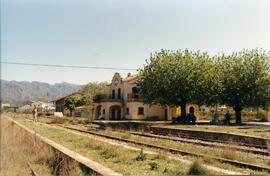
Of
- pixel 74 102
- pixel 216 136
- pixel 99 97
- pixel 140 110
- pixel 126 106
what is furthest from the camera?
pixel 74 102

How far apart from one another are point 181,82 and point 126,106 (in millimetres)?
19034

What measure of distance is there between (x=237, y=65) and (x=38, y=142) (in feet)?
82.1

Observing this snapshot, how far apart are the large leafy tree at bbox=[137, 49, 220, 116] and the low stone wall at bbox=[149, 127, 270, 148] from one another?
770 cm

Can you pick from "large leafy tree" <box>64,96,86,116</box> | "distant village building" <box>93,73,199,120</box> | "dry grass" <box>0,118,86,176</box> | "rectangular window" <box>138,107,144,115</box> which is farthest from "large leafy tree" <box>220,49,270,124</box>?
"large leafy tree" <box>64,96,86,116</box>

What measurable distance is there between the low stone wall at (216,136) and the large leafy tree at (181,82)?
25.3ft

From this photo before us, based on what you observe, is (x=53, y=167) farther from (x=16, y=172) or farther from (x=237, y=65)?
(x=237, y=65)

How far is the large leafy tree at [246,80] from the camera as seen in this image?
36594 millimetres

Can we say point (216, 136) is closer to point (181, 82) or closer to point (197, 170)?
point (197, 170)

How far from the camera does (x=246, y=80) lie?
1464 inches

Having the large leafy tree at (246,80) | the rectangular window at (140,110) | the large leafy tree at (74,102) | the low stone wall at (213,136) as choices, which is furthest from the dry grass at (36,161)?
the large leafy tree at (74,102)

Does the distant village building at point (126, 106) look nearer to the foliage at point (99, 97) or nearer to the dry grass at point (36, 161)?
the foliage at point (99, 97)

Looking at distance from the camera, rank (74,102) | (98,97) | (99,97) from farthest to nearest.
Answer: (74,102), (98,97), (99,97)

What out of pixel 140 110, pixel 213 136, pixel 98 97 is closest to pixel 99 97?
pixel 98 97

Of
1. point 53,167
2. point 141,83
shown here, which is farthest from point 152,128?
point 53,167
